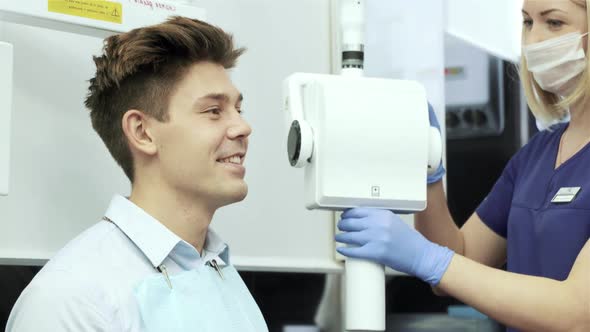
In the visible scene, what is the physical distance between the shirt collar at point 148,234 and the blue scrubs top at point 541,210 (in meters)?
0.72

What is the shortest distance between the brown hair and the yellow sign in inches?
3.1

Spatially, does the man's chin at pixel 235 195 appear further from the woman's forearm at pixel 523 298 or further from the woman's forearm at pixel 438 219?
the woman's forearm at pixel 438 219

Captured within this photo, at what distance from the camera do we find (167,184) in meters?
1.70

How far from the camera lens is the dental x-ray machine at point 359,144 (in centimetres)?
162

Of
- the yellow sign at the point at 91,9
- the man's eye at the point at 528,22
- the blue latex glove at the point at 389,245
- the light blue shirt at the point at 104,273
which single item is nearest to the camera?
the light blue shirt at the point at 104,273

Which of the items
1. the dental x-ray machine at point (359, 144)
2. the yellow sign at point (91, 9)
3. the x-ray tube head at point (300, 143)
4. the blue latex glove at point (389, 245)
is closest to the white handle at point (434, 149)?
the dental x-ray machine at point (359, 144)

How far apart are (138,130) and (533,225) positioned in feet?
2.71

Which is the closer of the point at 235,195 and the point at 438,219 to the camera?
the point at 235,195

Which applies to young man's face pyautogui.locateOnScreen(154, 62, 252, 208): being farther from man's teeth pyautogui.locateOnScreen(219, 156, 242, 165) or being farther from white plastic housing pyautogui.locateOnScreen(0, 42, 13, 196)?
white plastic housing pyautogui.locateOnScreen(0, 42, 13, 196)

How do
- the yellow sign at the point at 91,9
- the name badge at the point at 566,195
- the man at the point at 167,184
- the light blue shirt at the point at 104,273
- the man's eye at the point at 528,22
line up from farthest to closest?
1. the man's eye at the point at 528,22
2. the name badge at the point at 566,195
3. the yellow sign at the point at 91,9
4. the man at the point at 167,184
5. the light blue shirt at the point at 104,273

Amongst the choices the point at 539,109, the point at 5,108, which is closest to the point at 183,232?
the point at 5,108

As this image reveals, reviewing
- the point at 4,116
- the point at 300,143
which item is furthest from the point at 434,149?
the point at 4,116

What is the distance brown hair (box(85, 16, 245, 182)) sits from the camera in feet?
5.67

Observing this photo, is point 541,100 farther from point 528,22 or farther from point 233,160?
point 233,160
